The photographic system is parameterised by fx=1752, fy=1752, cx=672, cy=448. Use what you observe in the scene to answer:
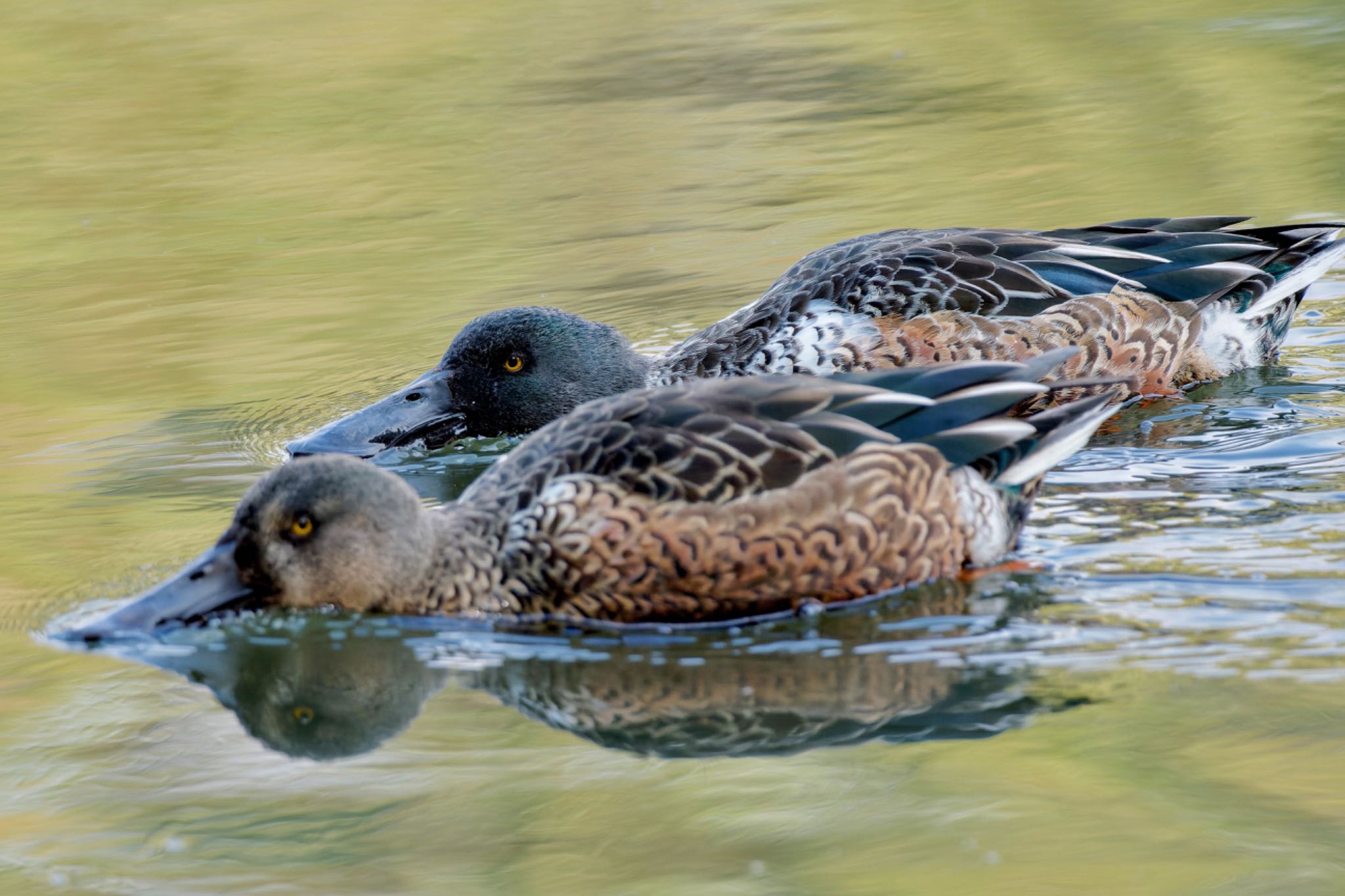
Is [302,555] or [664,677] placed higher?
[302,555]

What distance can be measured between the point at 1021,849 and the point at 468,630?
2.53 meters

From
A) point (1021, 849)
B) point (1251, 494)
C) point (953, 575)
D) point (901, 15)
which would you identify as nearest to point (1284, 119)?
point (901, 15)

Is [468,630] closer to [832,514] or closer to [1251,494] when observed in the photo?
[832,514]

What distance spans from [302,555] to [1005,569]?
276 centimetres

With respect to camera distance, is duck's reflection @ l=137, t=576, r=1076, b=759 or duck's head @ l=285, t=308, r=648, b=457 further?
duck's head @ l=285, t=308, r=648, b=457

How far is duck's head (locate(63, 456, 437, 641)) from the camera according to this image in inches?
266

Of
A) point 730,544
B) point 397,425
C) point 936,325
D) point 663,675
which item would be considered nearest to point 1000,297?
point 936,325

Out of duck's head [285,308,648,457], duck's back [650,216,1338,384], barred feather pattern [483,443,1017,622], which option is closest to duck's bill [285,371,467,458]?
duck's head [285,308,648,457]

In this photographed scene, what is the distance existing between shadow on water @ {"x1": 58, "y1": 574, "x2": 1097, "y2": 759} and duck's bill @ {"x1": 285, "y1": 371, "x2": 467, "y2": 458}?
221 centimetres

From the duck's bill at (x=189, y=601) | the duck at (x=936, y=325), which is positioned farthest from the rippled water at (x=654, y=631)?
the duck at (x=936, y=325)

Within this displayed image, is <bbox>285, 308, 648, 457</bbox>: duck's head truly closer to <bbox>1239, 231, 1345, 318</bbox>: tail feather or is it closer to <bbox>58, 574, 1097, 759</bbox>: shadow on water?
<bbox>58, 574, 1097, 759</bbox>: shadow on water

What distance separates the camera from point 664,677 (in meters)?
6.28

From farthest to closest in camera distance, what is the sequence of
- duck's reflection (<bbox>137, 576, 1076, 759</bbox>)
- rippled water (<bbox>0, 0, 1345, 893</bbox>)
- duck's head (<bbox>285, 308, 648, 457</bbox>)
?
1. duck's head (<bbox>285, 308, 648, 457</bbox>)
2. duck's reflection (<bbox>137, 576, 1076, 759</bbox>)
3. rippled water (<bbox>0, 0, 1345, 893</bbox>)

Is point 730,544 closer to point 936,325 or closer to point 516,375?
point 936,325
